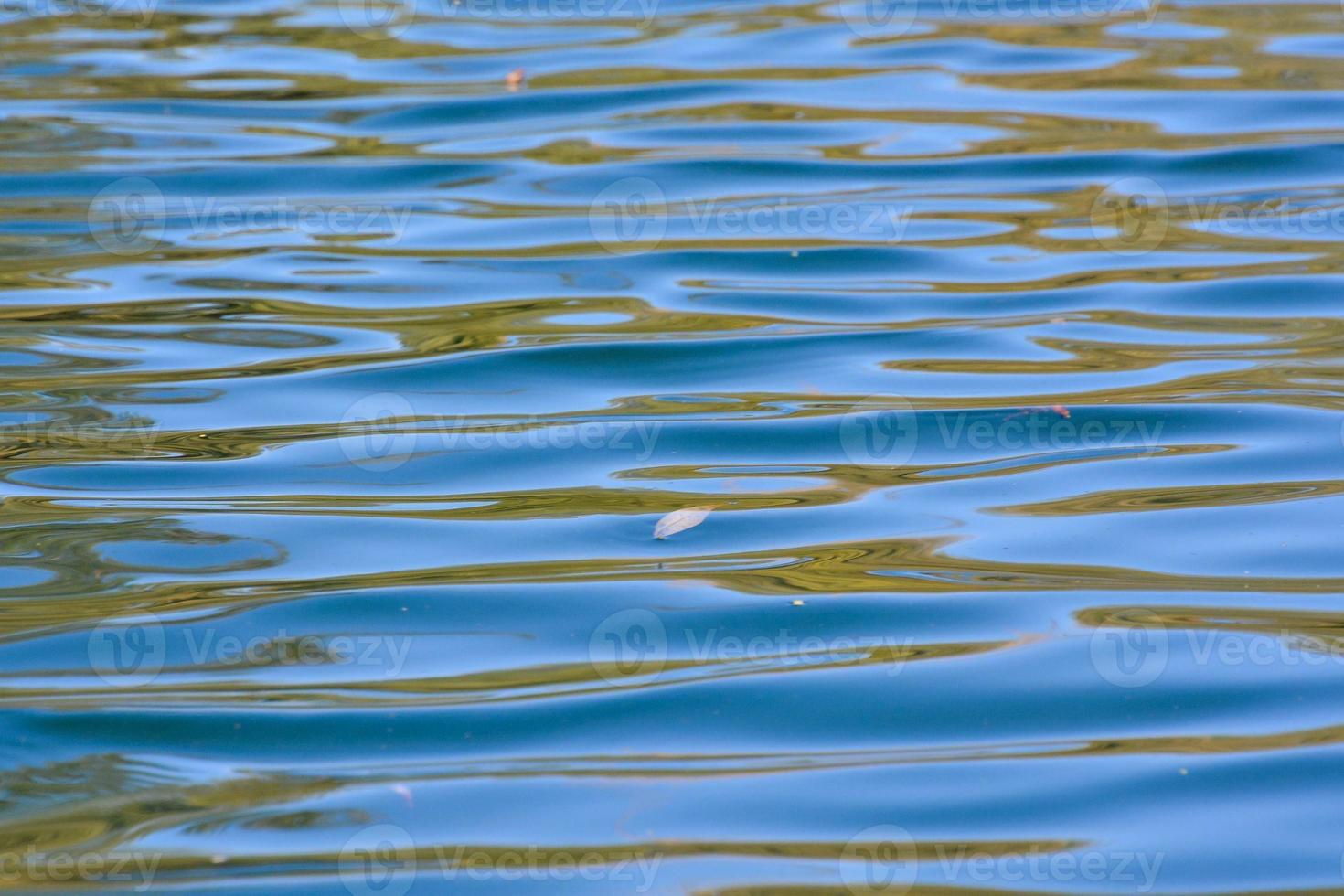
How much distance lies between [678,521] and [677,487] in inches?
5.9

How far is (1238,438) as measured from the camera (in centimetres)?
290

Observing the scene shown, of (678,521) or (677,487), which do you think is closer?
(678,521)

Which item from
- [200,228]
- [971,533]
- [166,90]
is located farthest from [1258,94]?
[166,90]

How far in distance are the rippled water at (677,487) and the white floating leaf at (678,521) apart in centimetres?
1

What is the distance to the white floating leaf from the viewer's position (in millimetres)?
2609

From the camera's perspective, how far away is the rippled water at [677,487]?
1893 mm

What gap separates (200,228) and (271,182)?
0.45m

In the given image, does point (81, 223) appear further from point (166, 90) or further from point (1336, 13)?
point (1336, 13)

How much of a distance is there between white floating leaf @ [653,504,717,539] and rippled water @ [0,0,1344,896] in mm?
10

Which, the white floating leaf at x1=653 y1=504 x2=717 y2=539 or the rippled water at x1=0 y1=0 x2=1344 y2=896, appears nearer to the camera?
the rippled water at x1=0 y1=0 x2=1344 y2=896

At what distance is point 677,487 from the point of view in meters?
2.77

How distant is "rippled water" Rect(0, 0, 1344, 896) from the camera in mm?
1893

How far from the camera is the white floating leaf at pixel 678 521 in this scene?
2.61 metres

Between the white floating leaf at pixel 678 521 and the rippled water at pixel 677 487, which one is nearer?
the rippled water at pixel 677 487
